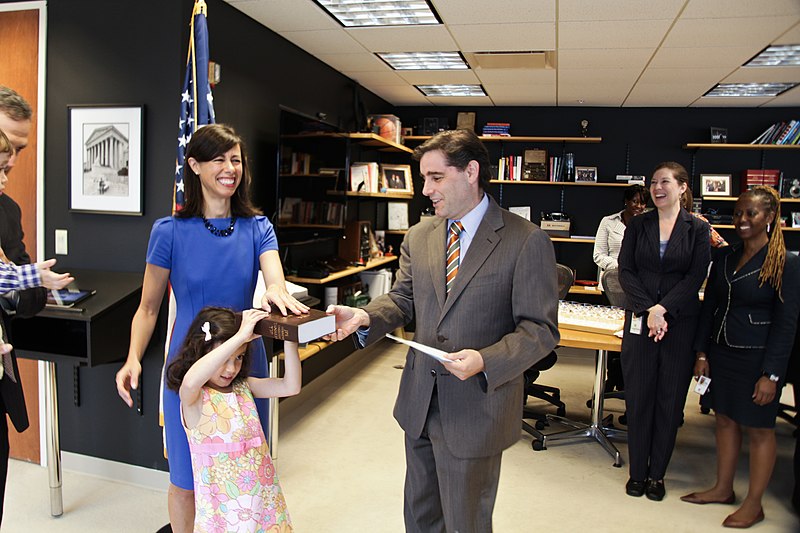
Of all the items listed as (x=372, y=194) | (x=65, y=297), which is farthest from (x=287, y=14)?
(x=65, y=297)

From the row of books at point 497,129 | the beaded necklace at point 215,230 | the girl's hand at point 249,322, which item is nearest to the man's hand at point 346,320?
the girl's hand at point 249,322

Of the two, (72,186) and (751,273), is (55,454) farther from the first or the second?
(751,273)

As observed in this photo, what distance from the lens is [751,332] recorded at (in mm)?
3018

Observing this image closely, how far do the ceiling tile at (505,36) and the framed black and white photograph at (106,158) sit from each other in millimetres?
2063

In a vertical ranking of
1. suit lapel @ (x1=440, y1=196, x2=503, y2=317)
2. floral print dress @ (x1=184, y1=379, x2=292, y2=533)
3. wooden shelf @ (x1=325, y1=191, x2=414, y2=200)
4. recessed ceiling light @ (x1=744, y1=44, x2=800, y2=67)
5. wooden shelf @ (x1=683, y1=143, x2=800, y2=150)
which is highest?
recessed ceiling light @ (x1=744, y1=44, x2=800, y2=67)

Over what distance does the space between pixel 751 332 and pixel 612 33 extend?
2.06 meters

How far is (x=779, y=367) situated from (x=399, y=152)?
4947 millimetres

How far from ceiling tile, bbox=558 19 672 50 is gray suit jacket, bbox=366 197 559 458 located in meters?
2.44

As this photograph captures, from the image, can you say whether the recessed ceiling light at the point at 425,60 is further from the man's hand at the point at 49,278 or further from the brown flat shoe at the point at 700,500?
the man's hand at the point at 49,278

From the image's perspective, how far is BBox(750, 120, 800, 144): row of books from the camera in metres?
6.33

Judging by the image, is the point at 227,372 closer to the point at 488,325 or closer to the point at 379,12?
the point at 488,325

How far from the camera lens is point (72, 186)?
3.25 metres

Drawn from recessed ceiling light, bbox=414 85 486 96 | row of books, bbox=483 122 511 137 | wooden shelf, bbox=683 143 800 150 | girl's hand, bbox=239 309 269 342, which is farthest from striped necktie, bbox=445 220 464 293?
wooden shelf, bbox=683 143 800 150

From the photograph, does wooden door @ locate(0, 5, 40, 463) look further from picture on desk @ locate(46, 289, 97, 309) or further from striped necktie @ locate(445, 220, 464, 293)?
striped necktie @ locate(445, 220, 464, 293)
